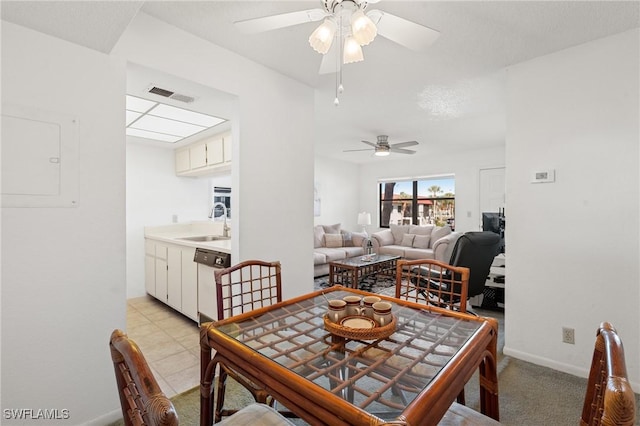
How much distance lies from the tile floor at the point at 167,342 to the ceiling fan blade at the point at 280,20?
7.31ft

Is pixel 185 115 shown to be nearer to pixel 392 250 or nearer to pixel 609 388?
pixel 609 388

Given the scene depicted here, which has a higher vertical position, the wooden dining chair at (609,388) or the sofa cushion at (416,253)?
the wooden dining chair at (609,388)

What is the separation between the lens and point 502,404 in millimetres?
1880

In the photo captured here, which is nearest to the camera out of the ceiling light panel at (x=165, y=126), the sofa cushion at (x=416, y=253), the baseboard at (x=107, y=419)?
the baseboard at (x=107, y=419)

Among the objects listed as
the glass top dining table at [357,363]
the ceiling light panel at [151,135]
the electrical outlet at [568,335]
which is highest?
the ceiling light panel at [151,135]

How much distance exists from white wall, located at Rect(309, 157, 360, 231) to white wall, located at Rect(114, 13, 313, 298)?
3.93m

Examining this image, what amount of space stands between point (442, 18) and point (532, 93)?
3.63ft

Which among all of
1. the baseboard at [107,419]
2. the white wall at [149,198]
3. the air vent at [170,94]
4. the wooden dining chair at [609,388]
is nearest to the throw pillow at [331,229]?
the white wall at [149,198]

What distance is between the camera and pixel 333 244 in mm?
6062

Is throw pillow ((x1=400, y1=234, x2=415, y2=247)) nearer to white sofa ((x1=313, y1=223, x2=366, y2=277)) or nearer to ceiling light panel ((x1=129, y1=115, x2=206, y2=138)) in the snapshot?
white sofa ((x1=313, y1=223, x2=366, y2=277))

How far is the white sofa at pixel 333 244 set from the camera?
5330mm

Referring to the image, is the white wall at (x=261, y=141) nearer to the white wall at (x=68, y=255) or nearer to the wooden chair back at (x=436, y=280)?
the white wall at (x=68, y=255)

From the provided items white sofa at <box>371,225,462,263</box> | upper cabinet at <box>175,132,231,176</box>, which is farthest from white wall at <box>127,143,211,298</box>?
white sofa at <box>371,225,462,263</box>

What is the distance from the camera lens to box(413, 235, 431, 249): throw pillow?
20.0 feet
